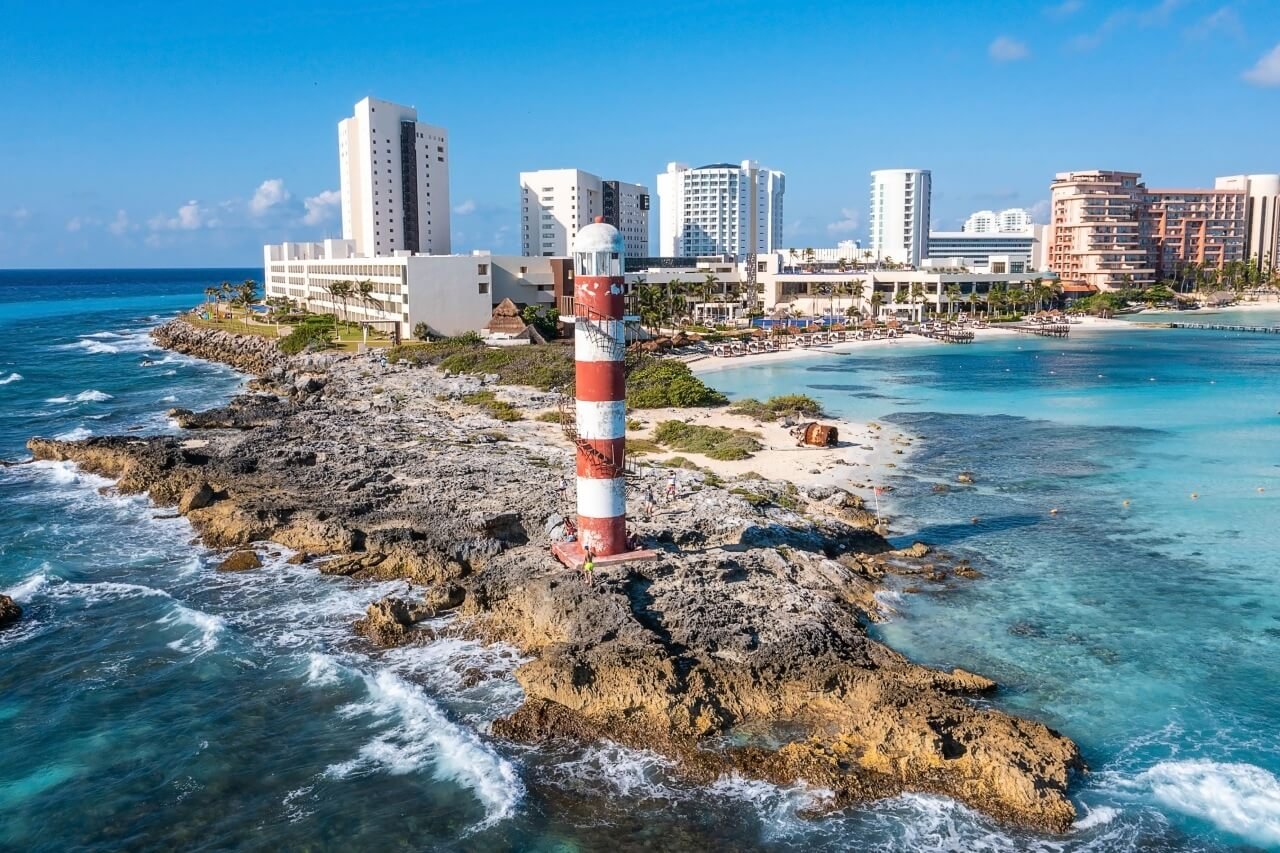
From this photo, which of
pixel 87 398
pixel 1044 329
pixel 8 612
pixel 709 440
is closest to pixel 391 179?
pixel 87 398

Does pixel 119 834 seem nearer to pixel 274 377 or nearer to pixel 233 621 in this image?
pixel 233 621

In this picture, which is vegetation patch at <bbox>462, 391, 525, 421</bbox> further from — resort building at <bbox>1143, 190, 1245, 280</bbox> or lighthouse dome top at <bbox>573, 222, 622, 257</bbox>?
resort building at <bbox>1143, 190, 1245, 280</bbox>

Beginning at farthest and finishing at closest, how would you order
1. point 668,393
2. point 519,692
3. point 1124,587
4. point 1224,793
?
1. point 668,393
2. point 1124,587
3. point 519,692
4. point 1224,793

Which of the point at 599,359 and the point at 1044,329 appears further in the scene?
the point at 1044,329

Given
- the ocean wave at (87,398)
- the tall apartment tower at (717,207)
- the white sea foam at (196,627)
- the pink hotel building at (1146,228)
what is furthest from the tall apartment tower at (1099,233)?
the white sea foam at (196,627)

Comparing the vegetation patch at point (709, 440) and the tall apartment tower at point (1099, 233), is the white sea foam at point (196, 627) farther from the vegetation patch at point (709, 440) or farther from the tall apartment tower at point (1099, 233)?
the tall apartment tower at point (1099, 233)

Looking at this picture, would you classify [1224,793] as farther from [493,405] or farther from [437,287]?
[437,287]

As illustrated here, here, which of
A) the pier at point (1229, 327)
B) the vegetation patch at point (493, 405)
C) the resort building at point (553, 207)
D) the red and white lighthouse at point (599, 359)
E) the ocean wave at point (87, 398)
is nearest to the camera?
the red and white lighthouse at point (599, 359)
